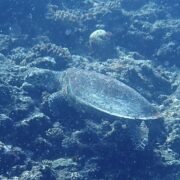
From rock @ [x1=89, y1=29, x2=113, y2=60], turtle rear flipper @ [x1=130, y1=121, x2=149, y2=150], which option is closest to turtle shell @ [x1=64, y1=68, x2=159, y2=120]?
turtle rear flipper @ [x1=130, y1=121, x2=149, y2=150]

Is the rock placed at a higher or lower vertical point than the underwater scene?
higher

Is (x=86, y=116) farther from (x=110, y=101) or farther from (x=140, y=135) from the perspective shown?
(x=140, y=135)

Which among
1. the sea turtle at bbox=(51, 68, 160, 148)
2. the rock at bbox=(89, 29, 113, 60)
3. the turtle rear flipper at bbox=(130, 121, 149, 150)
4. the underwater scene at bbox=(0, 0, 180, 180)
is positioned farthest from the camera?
the rock at bbox=(89, 29, 113, 60)

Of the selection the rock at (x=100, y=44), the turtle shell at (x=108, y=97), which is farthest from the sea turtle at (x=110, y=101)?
the rock at (x=100, y=44)

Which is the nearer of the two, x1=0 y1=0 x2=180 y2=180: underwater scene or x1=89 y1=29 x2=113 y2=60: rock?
x1=0 y1=0 x2=180 y2=180: underwater scene

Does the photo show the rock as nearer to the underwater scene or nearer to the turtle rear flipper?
the underwater scene

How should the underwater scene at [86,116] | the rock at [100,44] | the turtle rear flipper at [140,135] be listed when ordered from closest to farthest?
the underwater scene at [86,116] < the turtle rear flipper at [140,135] < the rock at [100,44]

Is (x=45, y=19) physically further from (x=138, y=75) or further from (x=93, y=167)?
(x=93, y=167)

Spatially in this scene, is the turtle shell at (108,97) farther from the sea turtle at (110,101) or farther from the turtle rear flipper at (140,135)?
the turtle rear flipper at (140,135)

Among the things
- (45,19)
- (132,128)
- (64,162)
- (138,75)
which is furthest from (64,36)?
(64,162)

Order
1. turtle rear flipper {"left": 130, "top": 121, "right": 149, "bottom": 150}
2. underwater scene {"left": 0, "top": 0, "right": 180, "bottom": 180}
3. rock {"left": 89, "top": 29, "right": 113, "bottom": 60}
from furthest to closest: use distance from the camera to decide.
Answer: rock {"left": 89, "top": 29, "right": 113, "bottom": 60} < turtle rear flipper {"left": 130, "top": 121, "right": 149, "bottom": 150} < underwater scene {"left": 0, "top": 0, "right": 180, "bottom": 180}

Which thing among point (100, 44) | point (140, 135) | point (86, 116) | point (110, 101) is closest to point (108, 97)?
point (110, 101)

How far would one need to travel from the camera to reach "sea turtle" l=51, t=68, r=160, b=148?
908 cm

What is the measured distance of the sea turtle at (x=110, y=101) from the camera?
9.08 m
